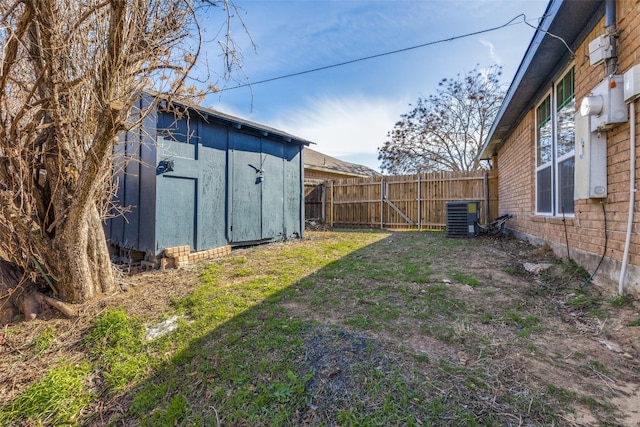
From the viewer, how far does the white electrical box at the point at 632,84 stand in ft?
7.38

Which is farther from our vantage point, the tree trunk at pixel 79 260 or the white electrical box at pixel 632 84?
the tree trunk at pixel 79 260

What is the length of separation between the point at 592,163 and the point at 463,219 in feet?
15.8

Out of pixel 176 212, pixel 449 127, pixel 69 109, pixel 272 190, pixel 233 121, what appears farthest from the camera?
pixel 449 127

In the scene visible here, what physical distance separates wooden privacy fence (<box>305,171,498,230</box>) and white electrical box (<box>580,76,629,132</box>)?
253 inches

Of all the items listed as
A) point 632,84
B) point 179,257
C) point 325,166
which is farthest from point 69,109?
point 325,166

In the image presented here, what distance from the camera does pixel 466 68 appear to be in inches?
539

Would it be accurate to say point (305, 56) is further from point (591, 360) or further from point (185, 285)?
point (591, 360)

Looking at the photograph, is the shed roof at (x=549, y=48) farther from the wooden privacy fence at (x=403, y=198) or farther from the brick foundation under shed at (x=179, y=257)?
the brick foundation under shed at (x=179, y=257)

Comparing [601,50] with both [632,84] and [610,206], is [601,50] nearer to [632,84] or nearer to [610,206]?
[632,84]

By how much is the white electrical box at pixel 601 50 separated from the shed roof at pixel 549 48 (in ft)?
1.60

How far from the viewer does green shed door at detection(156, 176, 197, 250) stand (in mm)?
4848

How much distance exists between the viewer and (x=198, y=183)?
211 inches

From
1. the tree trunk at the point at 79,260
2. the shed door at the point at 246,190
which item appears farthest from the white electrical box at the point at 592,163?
the shed door at the point at 246,190

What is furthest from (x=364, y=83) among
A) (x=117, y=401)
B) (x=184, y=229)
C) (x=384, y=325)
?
(x=117, y=401)
